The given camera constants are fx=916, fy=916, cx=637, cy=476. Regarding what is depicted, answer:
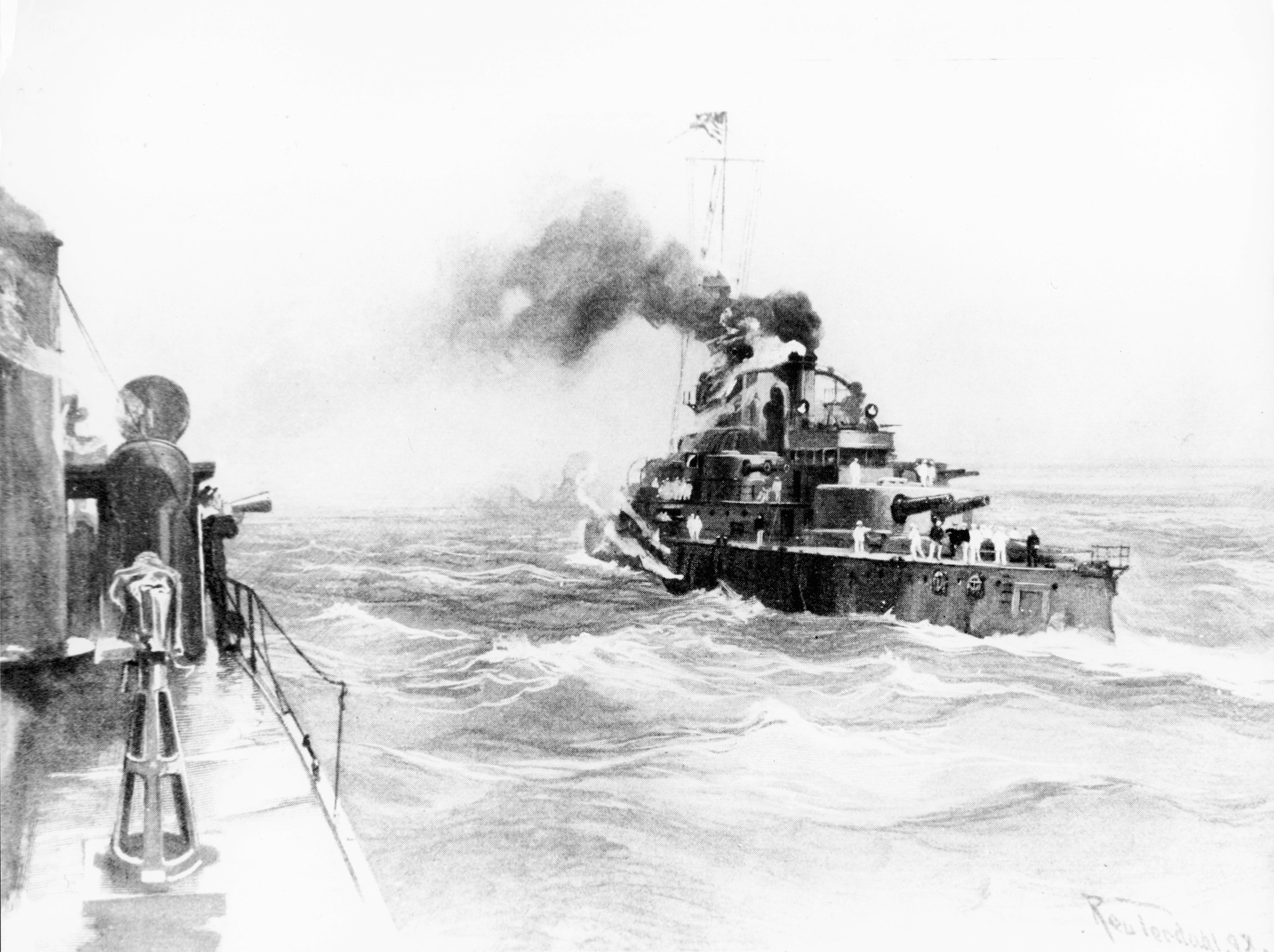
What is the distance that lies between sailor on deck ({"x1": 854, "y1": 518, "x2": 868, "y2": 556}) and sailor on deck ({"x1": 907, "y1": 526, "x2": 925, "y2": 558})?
A: 141 millimetres

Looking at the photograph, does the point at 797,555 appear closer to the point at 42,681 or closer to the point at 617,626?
the point at 617,626

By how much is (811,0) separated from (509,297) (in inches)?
51.5

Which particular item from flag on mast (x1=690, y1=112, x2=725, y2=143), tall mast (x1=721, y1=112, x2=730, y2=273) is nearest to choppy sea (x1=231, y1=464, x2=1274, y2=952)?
tall mast (x1=721, y1=112, x2=730, y2=273)

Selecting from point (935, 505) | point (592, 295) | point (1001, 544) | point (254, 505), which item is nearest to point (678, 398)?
point (592, 295)

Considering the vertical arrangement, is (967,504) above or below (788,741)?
above

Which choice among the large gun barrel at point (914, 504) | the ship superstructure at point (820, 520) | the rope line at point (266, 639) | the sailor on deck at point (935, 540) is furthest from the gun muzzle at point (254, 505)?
the sailor on deck at point (935, 540)

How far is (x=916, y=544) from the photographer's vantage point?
3.00 m

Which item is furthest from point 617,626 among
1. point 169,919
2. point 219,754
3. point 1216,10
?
point 1216,10

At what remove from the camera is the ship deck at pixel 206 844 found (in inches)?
100

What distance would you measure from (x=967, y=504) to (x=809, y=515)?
1.65ft

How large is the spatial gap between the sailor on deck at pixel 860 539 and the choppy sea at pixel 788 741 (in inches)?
8.7

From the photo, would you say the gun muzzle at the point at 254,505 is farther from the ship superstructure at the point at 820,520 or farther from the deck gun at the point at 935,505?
the deck gun at the point at 935,505

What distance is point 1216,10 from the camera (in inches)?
114

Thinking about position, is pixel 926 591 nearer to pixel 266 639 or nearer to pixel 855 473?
pixel 855 473
